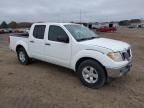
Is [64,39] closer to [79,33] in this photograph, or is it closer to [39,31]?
[79,33]

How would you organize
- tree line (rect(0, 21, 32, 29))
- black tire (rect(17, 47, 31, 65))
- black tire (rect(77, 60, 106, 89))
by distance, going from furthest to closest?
tree line (rect(0, 21, 32, 29)) < black tire (rect(17, 47, 31, 65)) < black tire (rect(77, 60, 106, 89))

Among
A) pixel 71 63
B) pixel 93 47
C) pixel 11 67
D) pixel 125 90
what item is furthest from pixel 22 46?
pixel 125 90

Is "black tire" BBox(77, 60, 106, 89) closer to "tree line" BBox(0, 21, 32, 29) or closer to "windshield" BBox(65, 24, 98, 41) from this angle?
"windshield" BBox(65, 24, 98, 41)

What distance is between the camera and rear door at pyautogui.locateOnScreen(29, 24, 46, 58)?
23.1 ft

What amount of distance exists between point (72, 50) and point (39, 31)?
1924mm

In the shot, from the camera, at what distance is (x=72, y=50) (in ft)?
19.4

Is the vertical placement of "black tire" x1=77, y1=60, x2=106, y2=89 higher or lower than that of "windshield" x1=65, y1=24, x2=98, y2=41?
lower

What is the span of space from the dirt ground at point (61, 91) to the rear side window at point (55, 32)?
4.30 feet

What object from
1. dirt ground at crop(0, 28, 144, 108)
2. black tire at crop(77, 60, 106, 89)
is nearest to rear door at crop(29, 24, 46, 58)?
dirt ground at crop(0, 28, 144, 108)

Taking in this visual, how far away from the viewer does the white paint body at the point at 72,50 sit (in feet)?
17.2

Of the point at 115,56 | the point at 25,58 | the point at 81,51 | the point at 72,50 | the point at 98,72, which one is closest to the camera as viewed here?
the point at 115,56

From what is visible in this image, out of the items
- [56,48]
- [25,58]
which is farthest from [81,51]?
[25,58]

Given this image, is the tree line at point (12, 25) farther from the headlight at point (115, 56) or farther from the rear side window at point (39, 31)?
the headlight at point (115, 56)

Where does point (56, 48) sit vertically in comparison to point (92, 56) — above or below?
above
